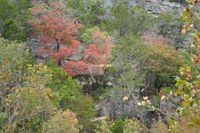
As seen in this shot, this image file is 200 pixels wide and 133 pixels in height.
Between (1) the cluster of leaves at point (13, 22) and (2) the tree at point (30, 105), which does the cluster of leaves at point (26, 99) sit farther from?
(1) the cluster of leaves at point (13, 22)

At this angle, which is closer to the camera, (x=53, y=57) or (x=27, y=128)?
(x=27, y=128)

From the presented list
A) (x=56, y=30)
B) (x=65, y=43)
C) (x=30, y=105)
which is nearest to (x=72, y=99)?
(x=30, y=105)

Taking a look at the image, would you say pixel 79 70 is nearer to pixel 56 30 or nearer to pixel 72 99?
pixel 56 30

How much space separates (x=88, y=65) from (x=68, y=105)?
616 cm

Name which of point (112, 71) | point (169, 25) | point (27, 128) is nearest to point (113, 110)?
point (112, 71)

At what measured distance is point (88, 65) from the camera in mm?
25297

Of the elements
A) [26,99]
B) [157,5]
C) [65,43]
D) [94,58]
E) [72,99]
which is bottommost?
[157,5]

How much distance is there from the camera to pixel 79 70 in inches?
984

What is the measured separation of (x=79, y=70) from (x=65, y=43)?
7.50ft

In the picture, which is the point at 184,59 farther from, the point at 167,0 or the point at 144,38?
the point at 167,0

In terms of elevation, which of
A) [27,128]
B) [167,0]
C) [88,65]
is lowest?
[167,0]

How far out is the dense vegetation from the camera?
1516 centimetres

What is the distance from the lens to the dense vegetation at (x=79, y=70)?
49.8ft

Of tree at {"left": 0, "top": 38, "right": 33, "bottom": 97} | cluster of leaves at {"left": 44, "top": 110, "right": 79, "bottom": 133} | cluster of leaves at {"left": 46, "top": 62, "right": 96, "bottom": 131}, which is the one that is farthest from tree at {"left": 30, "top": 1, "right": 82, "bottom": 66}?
cluster of leaves at {"left": 44, "top": 110, "right": 79, "bottom": 133}
